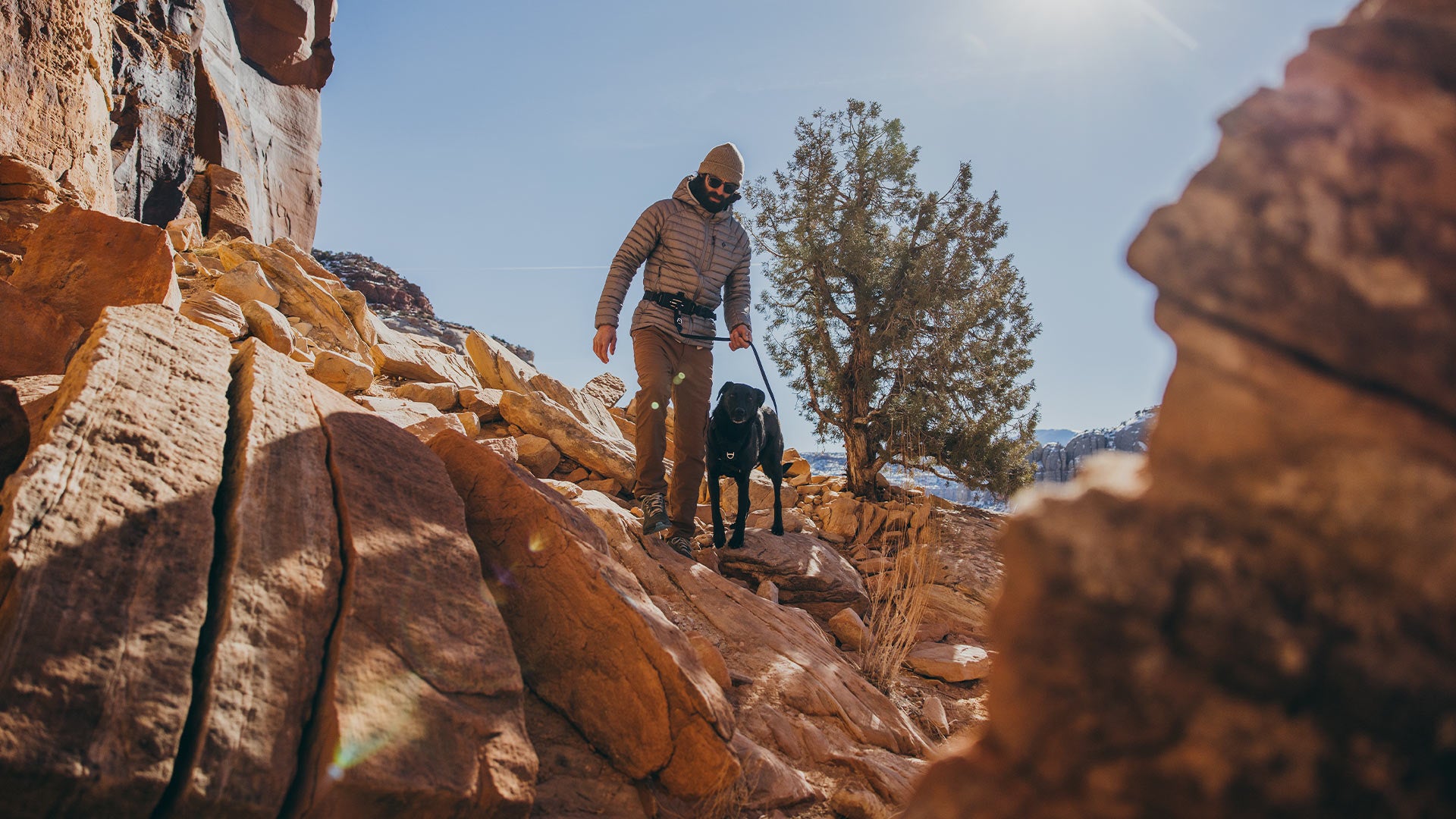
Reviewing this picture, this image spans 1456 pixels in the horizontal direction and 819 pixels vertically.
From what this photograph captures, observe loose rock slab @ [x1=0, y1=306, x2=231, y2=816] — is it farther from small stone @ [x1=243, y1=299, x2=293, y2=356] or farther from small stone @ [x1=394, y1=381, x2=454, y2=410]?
small stone @ [x1=394, y1=381, x2=454, y2=410]

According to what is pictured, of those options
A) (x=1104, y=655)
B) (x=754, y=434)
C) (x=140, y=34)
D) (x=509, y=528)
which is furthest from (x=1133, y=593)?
(x=140, y=34)

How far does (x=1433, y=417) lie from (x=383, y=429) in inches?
115

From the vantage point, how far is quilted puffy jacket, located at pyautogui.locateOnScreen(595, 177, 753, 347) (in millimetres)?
4938

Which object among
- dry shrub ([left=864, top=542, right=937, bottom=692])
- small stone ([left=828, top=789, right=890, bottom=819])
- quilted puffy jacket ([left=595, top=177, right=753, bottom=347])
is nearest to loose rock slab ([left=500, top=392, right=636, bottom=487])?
quilted puffy jacket ([left=595, top=177, right=753, bottom=347])

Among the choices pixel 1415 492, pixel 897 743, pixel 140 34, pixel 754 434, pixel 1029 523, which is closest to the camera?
pixel 1415 492

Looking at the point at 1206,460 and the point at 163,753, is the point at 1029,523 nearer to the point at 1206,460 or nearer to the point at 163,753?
the point at 1206,460

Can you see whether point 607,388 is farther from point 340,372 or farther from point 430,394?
point 340,372

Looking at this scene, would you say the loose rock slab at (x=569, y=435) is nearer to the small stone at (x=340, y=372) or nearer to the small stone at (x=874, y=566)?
the small stone at (x=340, y=372)

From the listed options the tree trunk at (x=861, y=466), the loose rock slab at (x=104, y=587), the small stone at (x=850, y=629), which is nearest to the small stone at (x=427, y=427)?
the loose rock slab at (x=104, y=587)

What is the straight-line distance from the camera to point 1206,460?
0.84 m

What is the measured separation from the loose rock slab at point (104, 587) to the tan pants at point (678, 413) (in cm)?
290

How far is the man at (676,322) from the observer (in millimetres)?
4871

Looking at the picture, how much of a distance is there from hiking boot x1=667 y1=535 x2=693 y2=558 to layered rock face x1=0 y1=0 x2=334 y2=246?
542cm

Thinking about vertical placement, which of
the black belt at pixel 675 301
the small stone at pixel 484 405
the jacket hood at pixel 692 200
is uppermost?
the jacket hood at pixel 692 200
